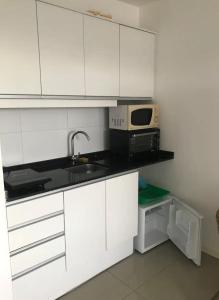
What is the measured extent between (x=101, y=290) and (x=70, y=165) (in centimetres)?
103

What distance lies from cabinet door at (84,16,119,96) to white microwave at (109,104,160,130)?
0.68 feet

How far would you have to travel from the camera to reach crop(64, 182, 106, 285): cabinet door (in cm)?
183

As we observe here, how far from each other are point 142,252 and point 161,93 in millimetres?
1533

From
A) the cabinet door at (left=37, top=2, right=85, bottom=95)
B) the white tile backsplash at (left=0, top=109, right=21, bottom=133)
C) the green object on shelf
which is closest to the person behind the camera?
the cabinet door at (left=37, top=2, right=85, bottom=95)

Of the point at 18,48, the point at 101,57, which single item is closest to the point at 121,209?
the point at 101,57

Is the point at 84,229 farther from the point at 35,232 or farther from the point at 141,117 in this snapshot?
the point at 141,117

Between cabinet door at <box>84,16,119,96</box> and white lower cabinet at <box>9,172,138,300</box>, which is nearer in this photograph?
white lower cabinet at <box>9,172,138,300</box>

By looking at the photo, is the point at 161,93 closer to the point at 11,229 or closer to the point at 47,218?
the point at 47,218

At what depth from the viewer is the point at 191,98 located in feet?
7.69

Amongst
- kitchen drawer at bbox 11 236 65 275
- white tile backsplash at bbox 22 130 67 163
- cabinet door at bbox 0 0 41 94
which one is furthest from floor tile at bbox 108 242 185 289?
cabinet door at bbox 0 0 41 94

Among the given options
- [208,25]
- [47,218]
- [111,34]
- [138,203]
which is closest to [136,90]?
[111,34]

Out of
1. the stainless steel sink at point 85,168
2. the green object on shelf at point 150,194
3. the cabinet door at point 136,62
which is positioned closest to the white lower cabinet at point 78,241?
the green object on shelf at point 150,194

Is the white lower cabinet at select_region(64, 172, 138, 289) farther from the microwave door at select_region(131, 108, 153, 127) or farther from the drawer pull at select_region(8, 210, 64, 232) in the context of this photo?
the microwave door at select_region(131, 108, 153, 127)

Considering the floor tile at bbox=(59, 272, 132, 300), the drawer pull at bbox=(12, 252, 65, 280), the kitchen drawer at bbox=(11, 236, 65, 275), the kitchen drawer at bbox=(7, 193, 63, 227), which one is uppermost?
the kitchen drawer at bbox=(7, 193, 63, 227)
